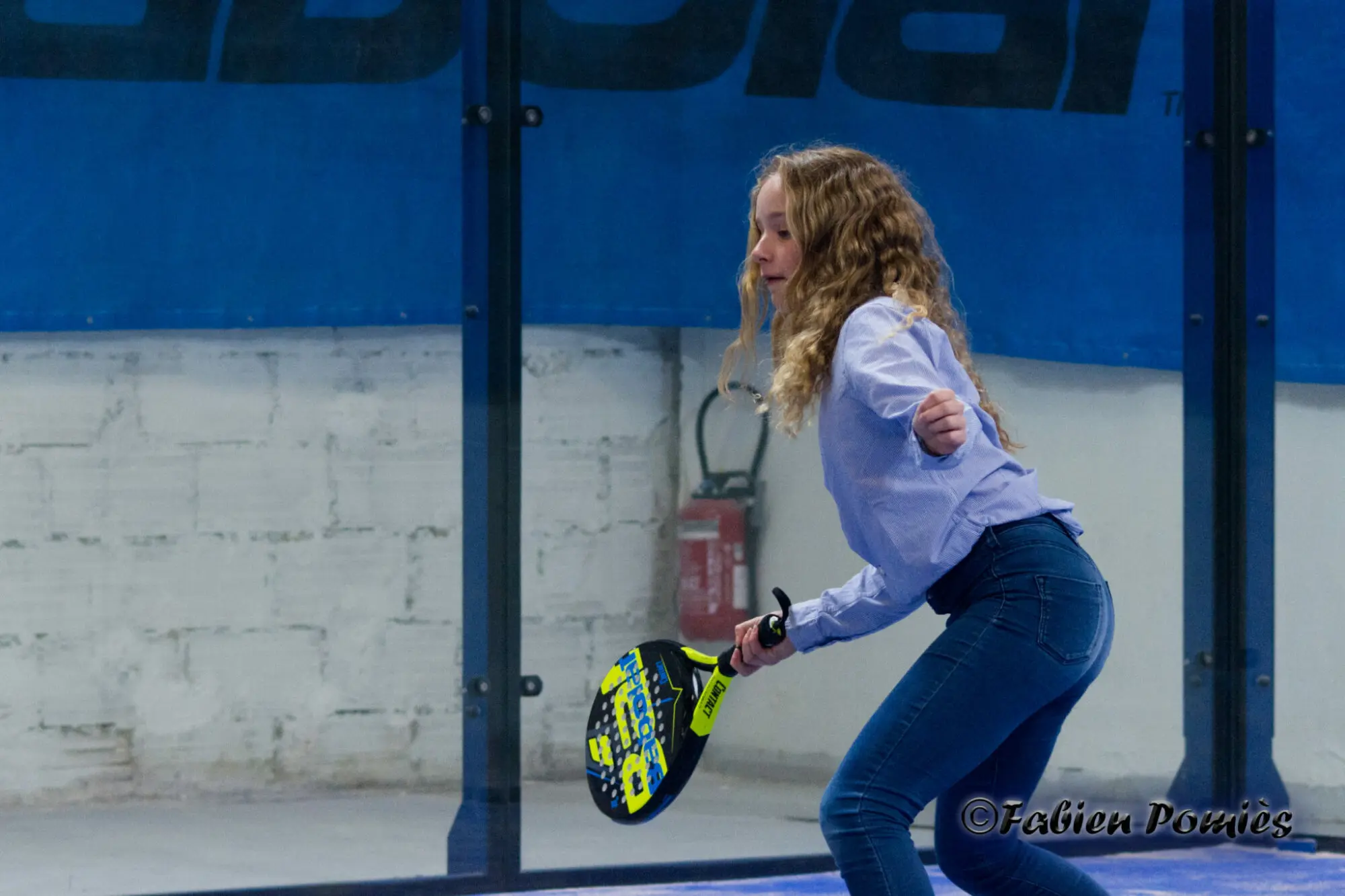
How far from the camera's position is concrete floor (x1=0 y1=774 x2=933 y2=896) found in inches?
143

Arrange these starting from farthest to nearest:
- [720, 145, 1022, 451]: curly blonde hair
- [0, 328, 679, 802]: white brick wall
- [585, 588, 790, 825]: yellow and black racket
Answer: [0, 328, 679, 802]: white brick wall < [585, 588, 790, 825]: yellow and black racket < [720, 145, 1022, 451]: curly blonde hair

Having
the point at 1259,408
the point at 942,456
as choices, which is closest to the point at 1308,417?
the point at 1259,408

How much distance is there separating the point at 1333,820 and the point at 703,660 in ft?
7.54

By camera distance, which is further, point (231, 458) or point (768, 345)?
point (768, 345)

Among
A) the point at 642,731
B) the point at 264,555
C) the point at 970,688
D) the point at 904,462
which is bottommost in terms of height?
the point at 642,731

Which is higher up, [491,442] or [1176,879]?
[491,442]

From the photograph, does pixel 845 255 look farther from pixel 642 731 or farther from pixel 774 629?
pixel 642 731

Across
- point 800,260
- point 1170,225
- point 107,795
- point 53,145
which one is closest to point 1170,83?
point 1170,225

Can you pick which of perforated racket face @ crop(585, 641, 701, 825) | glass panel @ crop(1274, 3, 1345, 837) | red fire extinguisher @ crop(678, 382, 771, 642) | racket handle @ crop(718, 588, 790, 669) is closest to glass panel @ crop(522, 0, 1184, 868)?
red fire extinguisher @ crop(678, 382, 771, 642)

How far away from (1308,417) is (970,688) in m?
2.36

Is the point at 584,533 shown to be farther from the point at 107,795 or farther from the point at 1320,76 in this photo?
the point at 1320,76

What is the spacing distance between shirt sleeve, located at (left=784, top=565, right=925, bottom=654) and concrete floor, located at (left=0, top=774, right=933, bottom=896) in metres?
1.61

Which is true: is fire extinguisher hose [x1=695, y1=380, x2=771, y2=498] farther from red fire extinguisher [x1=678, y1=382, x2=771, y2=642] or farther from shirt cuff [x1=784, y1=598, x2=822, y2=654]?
shirt cuff [x1=784, y1=598, x2=822, y2=654]

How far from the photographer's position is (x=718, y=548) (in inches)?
157
